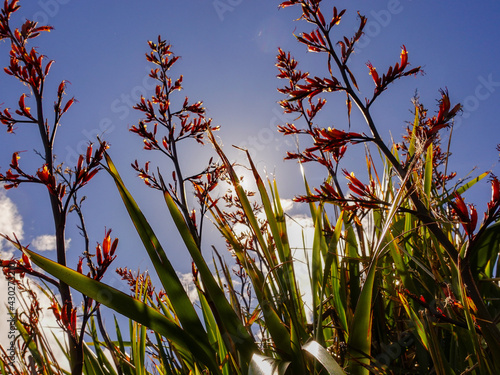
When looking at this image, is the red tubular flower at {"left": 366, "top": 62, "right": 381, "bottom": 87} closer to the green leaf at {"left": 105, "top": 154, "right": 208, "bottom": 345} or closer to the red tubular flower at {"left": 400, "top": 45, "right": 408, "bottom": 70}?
the red tubular flower at {"left": 400, "top": 45, "right": 408, "bottom": 70}

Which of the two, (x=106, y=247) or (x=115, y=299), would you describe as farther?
(x=106, y=247)

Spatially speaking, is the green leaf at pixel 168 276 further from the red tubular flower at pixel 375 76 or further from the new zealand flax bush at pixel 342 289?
the red tubular flower at pixel 375 76

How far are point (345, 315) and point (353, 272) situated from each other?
0.21m

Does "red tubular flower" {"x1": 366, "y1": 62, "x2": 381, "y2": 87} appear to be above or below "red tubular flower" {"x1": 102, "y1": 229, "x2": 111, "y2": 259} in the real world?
above

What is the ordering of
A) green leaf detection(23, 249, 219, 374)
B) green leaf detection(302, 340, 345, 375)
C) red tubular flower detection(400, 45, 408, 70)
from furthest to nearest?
red tubular flower detection(400, 45, 408, 70) < green leaf detection(23, 249, 219, 374) < green leaf detection(302, 340, 345, 375)

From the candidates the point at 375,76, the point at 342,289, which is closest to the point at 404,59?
the point at 375,76

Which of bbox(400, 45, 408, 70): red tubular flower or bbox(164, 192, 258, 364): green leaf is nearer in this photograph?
bbox(164, 192, 258, 364): green leaf

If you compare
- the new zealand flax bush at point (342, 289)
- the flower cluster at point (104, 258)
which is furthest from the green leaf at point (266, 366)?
the flower cluster at point (104, 258)

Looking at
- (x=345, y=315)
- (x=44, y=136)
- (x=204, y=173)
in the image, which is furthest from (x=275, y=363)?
(x=204, y=173)

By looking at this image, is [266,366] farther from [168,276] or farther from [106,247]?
[106,247]

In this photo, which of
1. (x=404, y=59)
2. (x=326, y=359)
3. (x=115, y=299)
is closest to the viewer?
(x=326, y=359)

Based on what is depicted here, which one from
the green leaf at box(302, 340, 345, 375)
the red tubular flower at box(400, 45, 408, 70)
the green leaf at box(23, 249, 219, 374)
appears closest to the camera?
the green leaf at box(302, 340, 345, 375)

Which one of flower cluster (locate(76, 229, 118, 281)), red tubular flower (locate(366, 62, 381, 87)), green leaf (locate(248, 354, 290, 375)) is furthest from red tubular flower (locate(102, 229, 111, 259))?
red tubular flower (locate(366, 62, 381, 87))

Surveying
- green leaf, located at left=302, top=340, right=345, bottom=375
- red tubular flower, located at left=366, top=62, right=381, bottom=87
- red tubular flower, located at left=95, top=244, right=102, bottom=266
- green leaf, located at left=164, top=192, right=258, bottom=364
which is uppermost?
red tubular flower, located at left=366, top=62, right=381, bottom=87
